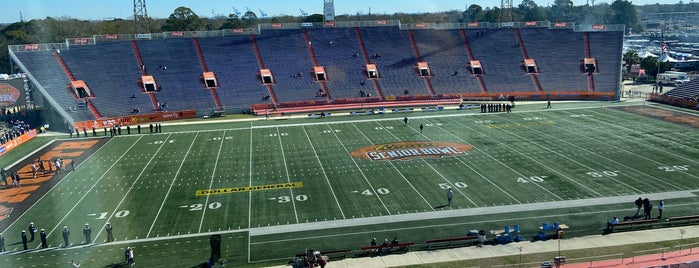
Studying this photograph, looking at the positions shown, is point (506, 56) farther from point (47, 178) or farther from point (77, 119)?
point (47, 178)

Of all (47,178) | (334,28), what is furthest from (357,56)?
(47,178)

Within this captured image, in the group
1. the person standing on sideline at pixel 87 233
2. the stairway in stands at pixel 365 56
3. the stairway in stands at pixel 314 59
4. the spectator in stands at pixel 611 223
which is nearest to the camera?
the person standing on sideline at pixel 87 233

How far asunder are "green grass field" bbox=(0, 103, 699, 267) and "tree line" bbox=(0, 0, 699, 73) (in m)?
10.2

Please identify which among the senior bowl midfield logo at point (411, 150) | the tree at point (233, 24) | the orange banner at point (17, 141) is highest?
the tree at point (233, 24)

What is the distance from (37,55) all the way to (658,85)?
2715 inches

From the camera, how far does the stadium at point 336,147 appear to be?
69.5ft

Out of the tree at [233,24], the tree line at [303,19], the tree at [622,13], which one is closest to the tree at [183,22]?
the tree line at [303,19]

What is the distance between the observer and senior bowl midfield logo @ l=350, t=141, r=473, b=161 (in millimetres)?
33375

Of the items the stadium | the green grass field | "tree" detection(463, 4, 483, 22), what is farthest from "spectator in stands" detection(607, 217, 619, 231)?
"tree" detection(463, 4, 483, 22)

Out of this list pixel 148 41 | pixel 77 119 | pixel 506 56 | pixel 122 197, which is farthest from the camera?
pixel 506 56

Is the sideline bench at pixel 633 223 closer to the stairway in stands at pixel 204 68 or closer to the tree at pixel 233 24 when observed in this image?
the stairway in stands at pixel 204 68

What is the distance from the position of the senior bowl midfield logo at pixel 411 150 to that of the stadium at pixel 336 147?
0.75 feet

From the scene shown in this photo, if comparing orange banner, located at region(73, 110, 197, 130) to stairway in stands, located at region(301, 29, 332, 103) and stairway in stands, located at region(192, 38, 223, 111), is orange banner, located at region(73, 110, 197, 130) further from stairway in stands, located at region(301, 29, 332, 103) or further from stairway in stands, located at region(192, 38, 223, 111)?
stairway in stands, located at region(301, 29, 332, 103)

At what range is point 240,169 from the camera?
1233 inches
